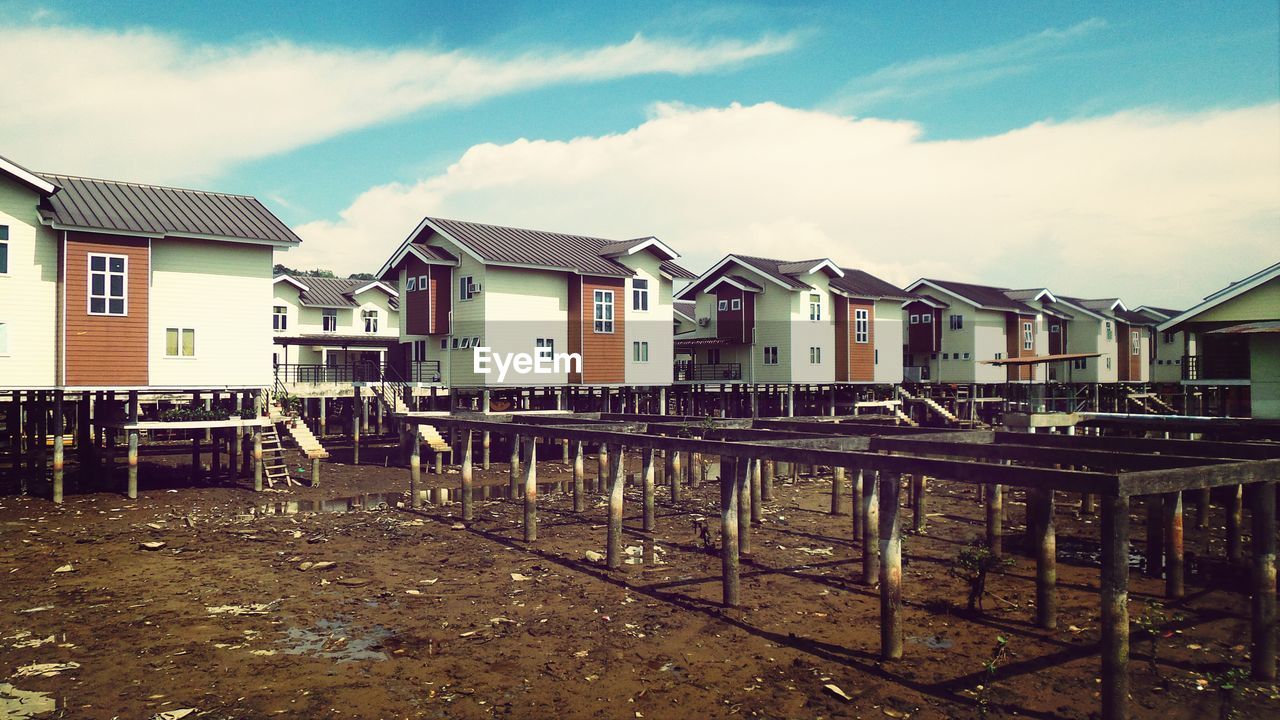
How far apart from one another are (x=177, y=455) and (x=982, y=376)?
4653cm

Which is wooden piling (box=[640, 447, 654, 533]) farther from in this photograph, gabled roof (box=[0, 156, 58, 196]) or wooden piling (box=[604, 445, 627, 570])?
gabled roof (box=[0, 156, 58, 196])

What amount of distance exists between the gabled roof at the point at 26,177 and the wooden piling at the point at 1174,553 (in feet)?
94.7

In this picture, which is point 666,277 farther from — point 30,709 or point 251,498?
point 30,709

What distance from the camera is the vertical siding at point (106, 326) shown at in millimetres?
23969

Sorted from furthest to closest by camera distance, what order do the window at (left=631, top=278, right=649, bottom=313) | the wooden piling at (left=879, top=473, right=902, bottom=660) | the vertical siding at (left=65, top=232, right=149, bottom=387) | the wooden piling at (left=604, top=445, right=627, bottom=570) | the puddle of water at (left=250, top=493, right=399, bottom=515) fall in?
the window at (left=631, top=278, right=649, bottom=313), the puddle of water at (left=250, top=493, right=399, bottom=515), the vertical siding at (left=65, top=232, right=149, bottom=387), the wooden piling at (left=604, top=445, right=627, bottom=570), the wooden piling at (left=879, top=473, right=902, bottom=660)

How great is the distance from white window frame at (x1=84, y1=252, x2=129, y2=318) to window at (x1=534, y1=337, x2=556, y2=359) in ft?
51.0

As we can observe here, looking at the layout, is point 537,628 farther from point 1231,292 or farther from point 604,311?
point 1231,292

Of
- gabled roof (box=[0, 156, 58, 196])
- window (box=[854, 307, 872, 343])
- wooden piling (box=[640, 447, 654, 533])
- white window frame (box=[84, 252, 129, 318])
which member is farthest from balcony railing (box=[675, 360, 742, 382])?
gabled roof (box=[0, 156, 58, 196])

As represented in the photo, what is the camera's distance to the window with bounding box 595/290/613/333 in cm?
3681

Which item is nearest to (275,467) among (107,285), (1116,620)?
(107,285)

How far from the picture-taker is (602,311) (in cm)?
3700

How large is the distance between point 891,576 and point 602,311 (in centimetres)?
2624

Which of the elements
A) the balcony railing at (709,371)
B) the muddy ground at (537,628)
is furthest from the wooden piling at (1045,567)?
the balcony railing at (709,371)

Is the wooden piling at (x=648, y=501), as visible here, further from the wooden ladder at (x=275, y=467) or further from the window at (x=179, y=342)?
the window at (x=179, y=342)
